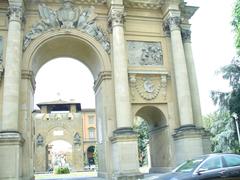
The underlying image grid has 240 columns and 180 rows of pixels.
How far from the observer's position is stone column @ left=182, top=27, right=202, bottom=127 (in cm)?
1984

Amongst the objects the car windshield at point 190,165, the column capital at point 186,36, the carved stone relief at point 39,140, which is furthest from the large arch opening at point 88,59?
the carved stone relief at point 39,140

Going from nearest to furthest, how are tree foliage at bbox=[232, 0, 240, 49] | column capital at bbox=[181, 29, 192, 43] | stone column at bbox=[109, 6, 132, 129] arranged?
1. stone column at bbox=[109, 6, 132, 129]
2. column capital at bbox=[181, 29, 192, 43]
3. tree foliage at bbox=[232, 0, 240, 49]

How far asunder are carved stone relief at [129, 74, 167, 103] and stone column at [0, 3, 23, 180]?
6.73 m

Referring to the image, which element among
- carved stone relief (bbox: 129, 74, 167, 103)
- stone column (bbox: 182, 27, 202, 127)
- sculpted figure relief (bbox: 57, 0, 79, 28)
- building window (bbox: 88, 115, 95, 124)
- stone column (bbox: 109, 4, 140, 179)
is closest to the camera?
stone column (bbox: 109, 4, 140, 179)

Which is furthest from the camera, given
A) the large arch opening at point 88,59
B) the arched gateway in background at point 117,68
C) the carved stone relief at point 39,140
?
the carved stone relief at point 39,140

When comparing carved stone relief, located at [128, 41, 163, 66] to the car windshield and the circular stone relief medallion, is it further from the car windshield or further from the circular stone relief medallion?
the car windshield

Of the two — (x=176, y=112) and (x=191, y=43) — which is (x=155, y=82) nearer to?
(x=176, y=112)

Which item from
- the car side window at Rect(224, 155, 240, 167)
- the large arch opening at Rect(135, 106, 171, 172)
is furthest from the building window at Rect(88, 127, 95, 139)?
the car side window at Rect(224, 155, 240, 167)

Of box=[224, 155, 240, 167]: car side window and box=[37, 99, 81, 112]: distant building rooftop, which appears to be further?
box=[37, 99, 81, 112]: distant building rooftop

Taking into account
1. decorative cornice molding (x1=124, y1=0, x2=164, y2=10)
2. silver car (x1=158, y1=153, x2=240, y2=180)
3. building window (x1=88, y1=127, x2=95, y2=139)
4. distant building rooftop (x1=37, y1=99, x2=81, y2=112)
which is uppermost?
distant building rooftop (x1=37, y1=99, x2=81, y2=112)

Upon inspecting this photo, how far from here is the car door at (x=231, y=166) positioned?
9266 millimetres

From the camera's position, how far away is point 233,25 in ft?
82.6

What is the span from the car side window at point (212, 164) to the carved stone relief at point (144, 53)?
36.8 feet

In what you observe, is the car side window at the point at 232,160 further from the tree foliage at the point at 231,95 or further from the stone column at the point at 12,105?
the tree foliage at the point at 231,95
